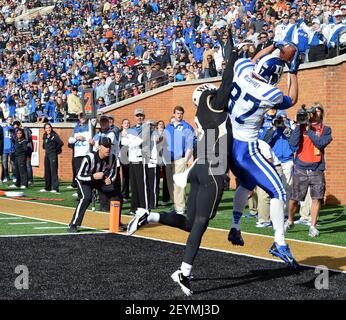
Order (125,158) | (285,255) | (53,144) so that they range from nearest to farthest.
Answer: (285,255) < (125,158) < (53,144)

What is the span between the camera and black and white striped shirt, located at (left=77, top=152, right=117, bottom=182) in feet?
40.1

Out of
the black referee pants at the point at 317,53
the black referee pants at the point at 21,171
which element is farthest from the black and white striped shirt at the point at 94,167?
the black referee pants at the point at 21,171

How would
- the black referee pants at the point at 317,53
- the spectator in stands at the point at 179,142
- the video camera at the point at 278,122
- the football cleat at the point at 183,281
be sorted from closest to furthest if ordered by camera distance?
1. the football cleat at the point at 183,281
2. the video camera at the point at 278,122
3. the spectator in stands at the point at 179,142
4. the black referee pants at the point at 317,53

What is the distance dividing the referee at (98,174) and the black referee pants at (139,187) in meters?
2.58

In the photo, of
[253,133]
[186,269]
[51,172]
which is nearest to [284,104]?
[253,133]

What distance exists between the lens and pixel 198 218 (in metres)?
7.64

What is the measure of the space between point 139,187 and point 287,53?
7.13 meters

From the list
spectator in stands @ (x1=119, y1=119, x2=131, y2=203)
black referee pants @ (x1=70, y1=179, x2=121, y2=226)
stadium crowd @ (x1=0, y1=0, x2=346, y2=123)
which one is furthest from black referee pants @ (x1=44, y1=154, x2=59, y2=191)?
black referee pants @ (x1=70, y1=179, x2=121, y2=226)

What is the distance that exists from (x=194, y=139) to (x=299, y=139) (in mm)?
3184

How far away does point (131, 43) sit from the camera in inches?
1125

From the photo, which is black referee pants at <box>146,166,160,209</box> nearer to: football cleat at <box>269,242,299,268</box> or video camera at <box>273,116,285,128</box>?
video camera at <box>273,116,285,128</box>

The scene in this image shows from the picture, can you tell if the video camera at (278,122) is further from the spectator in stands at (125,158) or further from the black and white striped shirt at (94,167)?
the spectator in stands at (125,158)

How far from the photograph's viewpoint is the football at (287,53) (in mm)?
8281

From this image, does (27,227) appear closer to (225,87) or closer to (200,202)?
(200,202)
